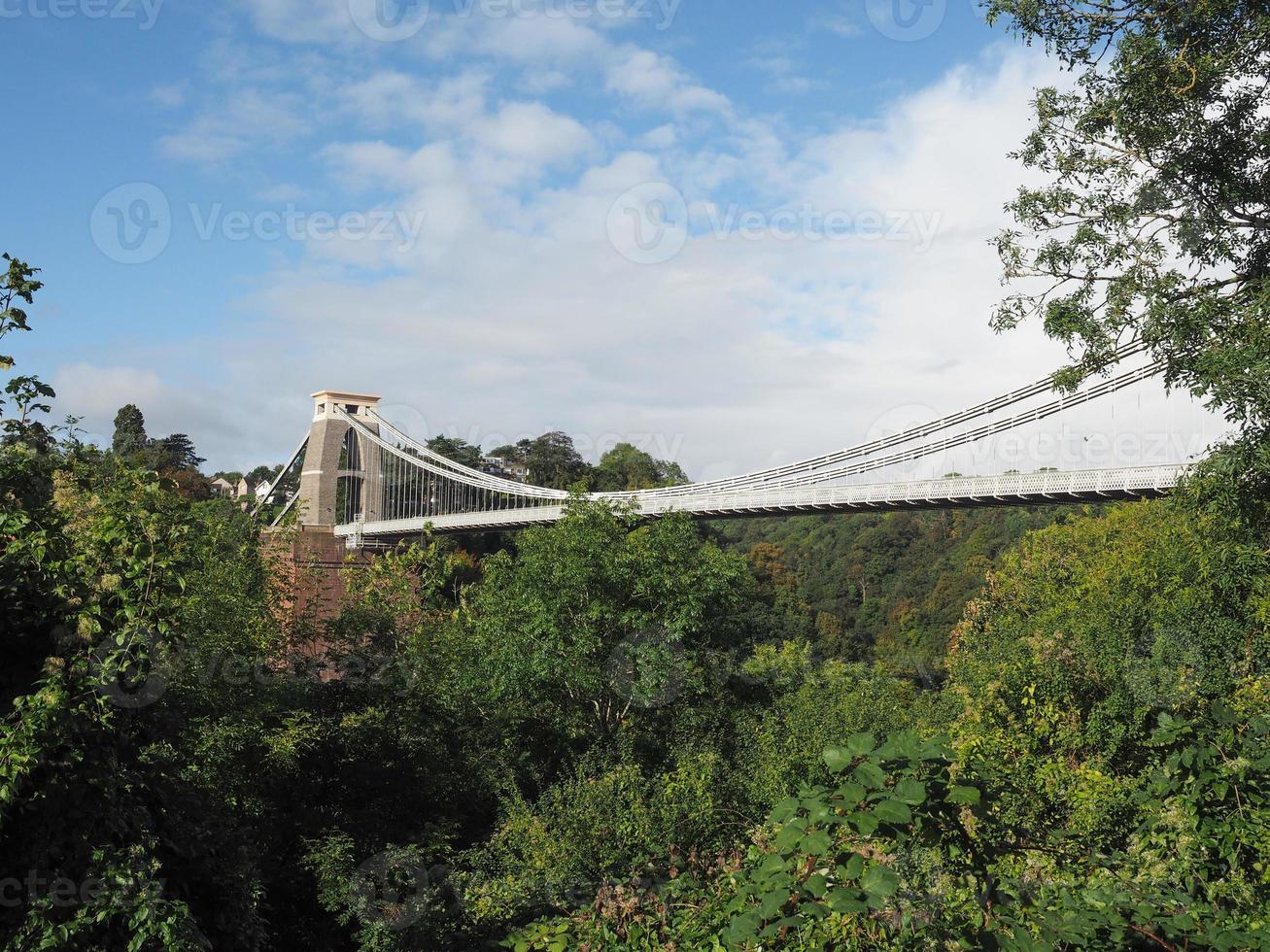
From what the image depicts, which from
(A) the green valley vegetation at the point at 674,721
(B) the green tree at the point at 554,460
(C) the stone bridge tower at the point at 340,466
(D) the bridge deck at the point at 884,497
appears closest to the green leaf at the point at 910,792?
(A) the green valley vegetation at the point at 674,721

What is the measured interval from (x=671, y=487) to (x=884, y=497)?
870cm

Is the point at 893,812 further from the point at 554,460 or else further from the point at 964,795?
the point at 554,460

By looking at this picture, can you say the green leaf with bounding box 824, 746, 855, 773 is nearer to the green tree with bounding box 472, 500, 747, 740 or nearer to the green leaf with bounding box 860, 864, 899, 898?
the green leaf with bounding box 860, 864, 899, 898

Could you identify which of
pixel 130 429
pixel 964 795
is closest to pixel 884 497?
pixel 964 795

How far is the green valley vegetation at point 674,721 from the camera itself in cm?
280

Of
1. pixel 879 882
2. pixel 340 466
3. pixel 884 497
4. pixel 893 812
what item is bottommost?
pixel 879 882

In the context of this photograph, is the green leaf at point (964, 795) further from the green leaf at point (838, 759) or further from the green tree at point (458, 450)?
the green tree at point (458, 450)

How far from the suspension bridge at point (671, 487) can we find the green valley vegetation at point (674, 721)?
1554 millimetres

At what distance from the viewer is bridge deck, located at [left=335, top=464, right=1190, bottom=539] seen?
2103cm

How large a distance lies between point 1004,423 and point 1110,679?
1186cm

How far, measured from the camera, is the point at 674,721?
1441 centimetres

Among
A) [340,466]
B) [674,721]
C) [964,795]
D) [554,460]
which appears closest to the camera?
[964,795]

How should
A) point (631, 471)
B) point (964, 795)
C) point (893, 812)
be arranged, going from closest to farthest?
point (893, 812)
point (964, 795)
point (631, 471)

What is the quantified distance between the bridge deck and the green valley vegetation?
1.18m
